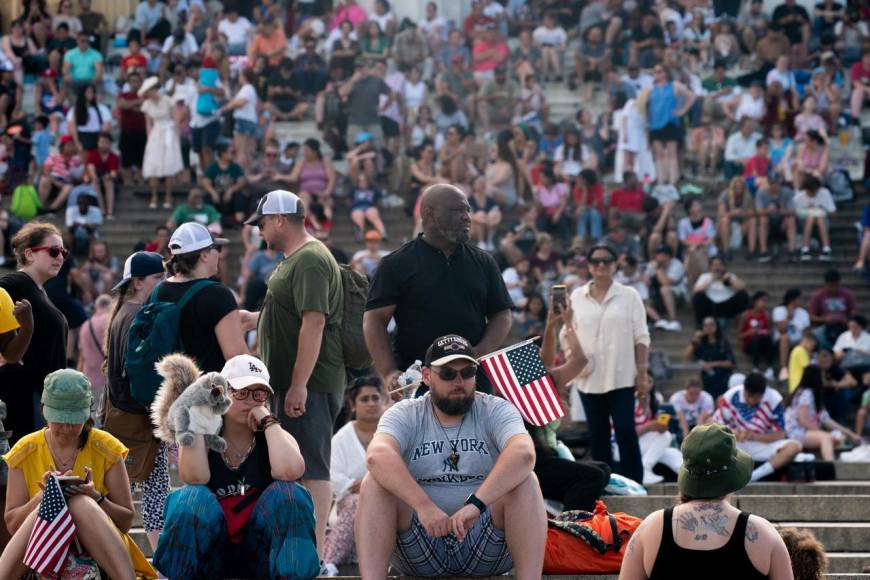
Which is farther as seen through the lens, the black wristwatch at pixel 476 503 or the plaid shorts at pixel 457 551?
the plaid shorts at pixel 457 551

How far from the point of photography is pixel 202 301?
852 centimetres

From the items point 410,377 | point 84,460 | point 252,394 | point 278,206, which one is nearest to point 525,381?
point 410,377

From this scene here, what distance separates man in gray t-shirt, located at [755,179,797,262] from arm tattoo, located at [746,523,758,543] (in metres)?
14.0

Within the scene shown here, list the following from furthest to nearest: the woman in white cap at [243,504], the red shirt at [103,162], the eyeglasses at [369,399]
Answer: the red shirt at [103,162], the eyeglasses at [369,399], the woman in white cap at [243,504]

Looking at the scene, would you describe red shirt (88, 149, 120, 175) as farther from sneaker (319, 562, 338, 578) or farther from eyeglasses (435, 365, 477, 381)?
eyeglasses (435, 365, 477, 381)

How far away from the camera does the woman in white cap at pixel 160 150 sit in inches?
836

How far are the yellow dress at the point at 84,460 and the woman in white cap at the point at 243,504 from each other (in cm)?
31

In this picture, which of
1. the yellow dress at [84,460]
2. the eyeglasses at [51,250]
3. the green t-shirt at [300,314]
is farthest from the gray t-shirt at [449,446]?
the eyeglasses at [51,250]

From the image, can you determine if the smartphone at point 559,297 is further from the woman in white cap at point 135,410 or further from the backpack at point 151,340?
the backpack at point 151,340

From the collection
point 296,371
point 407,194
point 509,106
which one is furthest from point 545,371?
point 509,106

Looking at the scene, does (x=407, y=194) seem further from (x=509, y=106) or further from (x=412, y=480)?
(x=412, y=480)

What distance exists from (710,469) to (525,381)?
2262 millimetres

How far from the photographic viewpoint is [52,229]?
29.5 feet

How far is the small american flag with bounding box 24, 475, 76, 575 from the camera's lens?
24.8 feet
